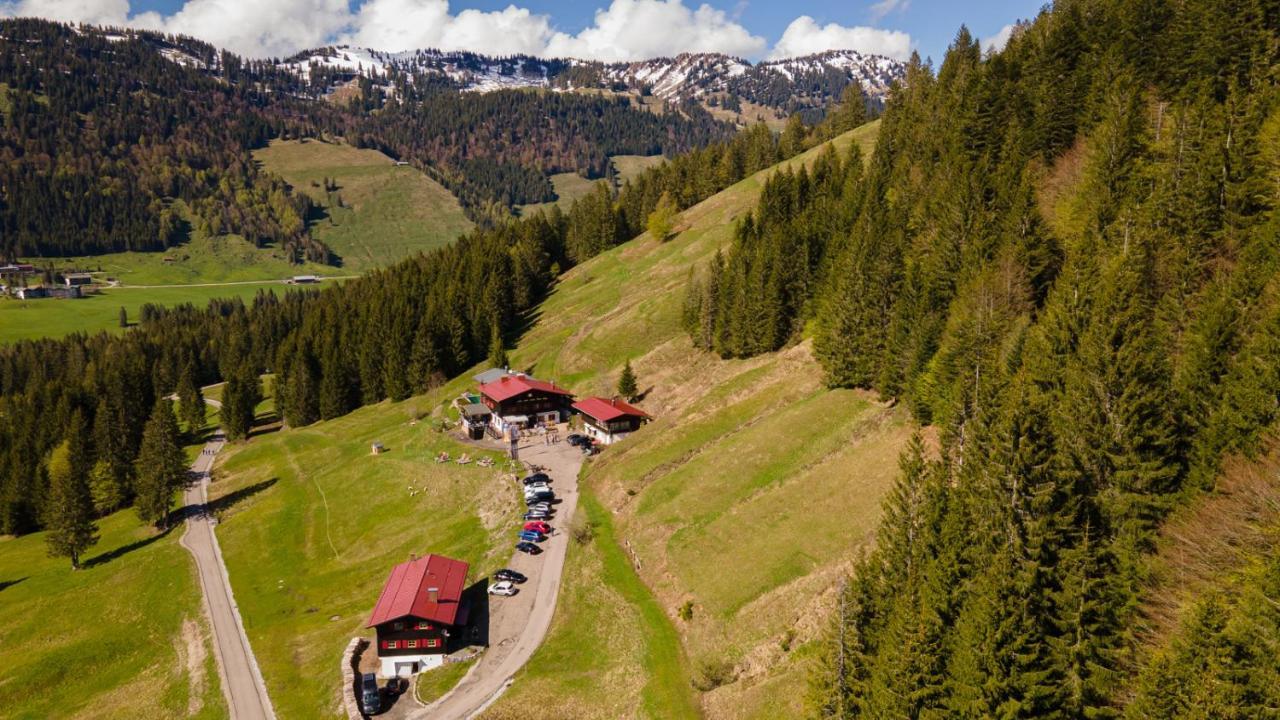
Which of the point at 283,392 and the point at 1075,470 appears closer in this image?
the point at 1075,470

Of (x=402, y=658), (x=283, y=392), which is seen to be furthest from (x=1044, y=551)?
(x=283, y=392)

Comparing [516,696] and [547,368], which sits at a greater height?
[547,368]

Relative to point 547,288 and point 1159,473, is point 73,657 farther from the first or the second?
point 547,288

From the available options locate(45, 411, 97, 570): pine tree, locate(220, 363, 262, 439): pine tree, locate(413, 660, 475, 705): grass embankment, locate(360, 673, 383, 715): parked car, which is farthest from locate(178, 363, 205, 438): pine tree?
locate(413, 660, 475, 705): grass embankment

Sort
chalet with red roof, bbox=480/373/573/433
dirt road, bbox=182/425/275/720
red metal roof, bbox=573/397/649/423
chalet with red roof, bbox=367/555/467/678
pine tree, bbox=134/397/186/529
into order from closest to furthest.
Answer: dirt road, bbox=182/425/275/720, chalet with red roof, bbox=367/555/467/678, red metal roof, bbox=573/397/649/423, pine tree, bbox=134/397/186/529, chalet with red roof, bbox=480/373/573/433

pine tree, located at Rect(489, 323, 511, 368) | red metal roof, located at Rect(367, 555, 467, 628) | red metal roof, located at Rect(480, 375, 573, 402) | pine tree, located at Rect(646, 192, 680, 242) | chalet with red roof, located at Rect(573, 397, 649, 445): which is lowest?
red metal roof, located at Rect(367, 555, 467, 628)

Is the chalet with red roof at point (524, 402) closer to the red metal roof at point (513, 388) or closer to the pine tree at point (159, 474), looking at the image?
the red metal roof at point (513, 388)

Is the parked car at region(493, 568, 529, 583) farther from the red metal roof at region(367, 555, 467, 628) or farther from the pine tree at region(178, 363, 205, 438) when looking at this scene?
the pine tree at region(178, 363, 205, 438)

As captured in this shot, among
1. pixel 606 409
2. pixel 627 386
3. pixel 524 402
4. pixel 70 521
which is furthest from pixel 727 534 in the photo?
pixel 70 521
